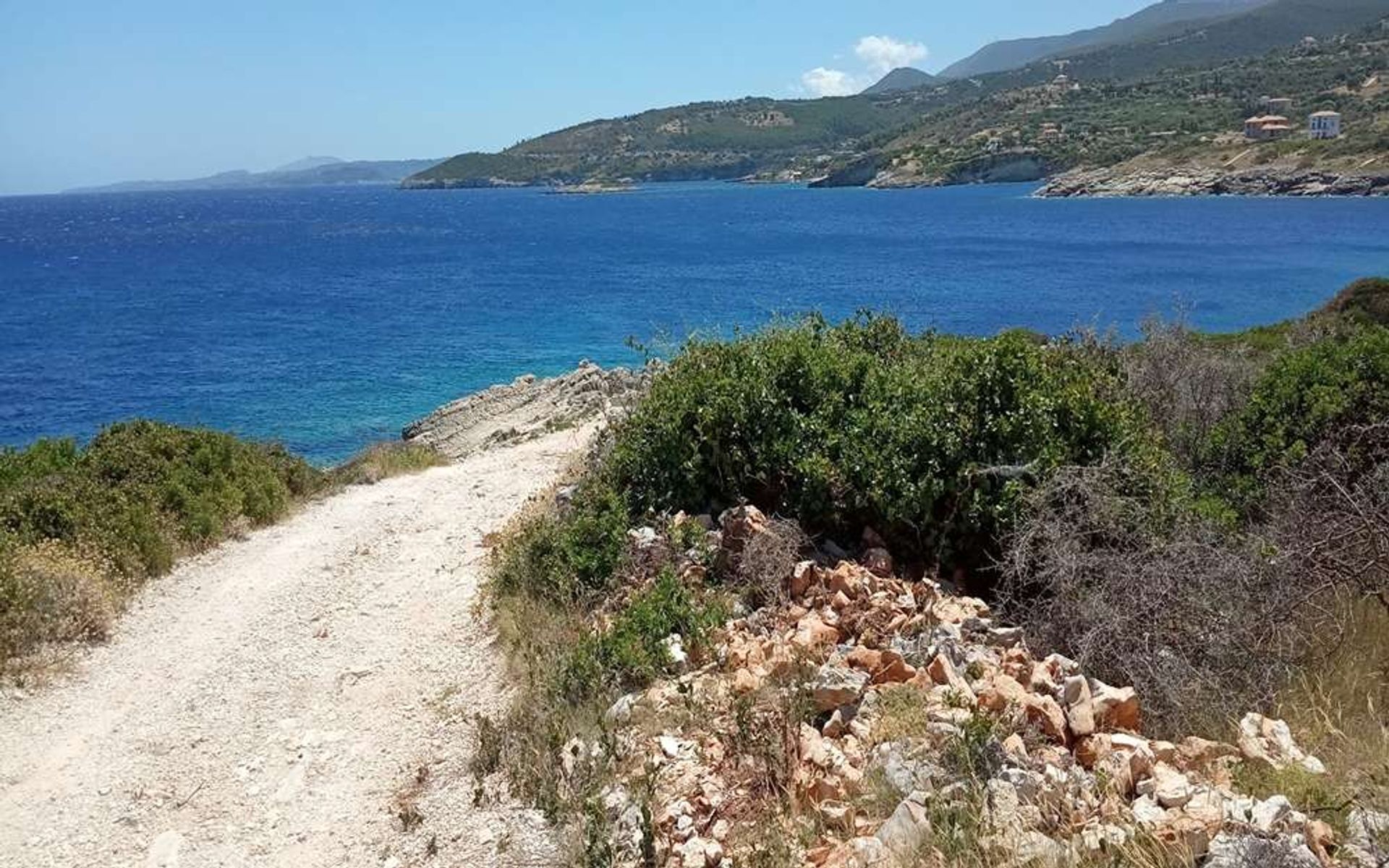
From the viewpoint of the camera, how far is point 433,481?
690 inches

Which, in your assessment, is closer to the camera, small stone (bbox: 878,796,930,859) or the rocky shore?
small stone (bbox: 878,796,930,859)

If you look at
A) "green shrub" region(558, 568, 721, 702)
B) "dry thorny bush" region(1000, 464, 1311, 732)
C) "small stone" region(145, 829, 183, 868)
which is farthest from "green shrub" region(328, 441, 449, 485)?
"dry thorny bush" region(1000, 464, 1311, 732)

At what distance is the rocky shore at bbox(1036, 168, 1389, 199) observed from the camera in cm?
10062

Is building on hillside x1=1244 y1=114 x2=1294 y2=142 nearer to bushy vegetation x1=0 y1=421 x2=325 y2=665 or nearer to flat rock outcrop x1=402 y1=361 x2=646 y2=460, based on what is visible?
flat rock outcrop x1=402 y1=361 x2=646 y2=460

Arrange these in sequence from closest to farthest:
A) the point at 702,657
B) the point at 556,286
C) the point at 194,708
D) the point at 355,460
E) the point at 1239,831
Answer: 1. the point at 1239,831
2. the point at 702,657
3. the point at 194,708
4. the point at 355,460
5. the point at 556,286

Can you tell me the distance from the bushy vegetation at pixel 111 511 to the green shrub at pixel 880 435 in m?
6.09

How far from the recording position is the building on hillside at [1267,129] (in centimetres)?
12781

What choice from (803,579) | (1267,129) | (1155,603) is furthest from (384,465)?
(1267,129)

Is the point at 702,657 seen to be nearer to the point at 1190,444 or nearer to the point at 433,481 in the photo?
the point at 1190,444

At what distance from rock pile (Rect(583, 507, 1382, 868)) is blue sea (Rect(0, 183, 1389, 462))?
8631 mm

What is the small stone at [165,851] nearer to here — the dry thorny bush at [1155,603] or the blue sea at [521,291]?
the dry thorny bush at [1155,603]

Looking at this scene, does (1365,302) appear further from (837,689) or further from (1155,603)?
(837,689)

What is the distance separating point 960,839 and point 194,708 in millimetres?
7342

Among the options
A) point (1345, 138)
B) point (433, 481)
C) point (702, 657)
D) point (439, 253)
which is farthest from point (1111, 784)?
point (1345, 138)
